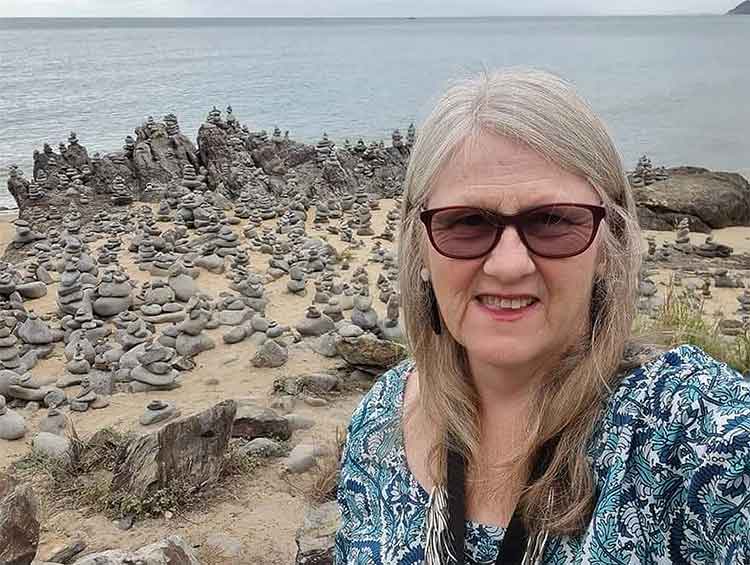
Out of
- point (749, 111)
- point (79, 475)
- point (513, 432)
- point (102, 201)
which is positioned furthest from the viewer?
point (749, 111)

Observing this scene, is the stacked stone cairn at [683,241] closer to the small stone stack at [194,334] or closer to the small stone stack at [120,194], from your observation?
the small stone stack at [194,334]

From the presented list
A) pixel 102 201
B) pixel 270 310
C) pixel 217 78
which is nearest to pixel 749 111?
pixel 102 201

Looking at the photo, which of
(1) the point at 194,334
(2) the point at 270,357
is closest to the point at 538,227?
(2) the point at 270,357

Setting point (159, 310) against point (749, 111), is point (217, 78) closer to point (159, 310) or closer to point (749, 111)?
point (749, 111)

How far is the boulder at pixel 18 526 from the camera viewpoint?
3.31m

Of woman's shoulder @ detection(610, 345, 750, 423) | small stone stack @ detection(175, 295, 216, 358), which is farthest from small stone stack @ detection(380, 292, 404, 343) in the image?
woman's shoulder @ detection(610, 345, 750, 423)

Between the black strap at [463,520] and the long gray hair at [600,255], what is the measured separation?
0.02m

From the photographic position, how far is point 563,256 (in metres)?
1.55

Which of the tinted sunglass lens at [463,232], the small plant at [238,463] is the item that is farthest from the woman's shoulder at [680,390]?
the small plant at [238,463]

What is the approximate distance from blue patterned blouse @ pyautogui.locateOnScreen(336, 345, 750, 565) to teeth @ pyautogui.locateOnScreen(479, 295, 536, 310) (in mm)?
232

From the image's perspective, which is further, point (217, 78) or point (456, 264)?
point (217, 78)

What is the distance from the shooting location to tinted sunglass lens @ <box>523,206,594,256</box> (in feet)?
5.04

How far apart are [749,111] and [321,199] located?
22889 millimetres

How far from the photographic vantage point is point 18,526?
335cm
